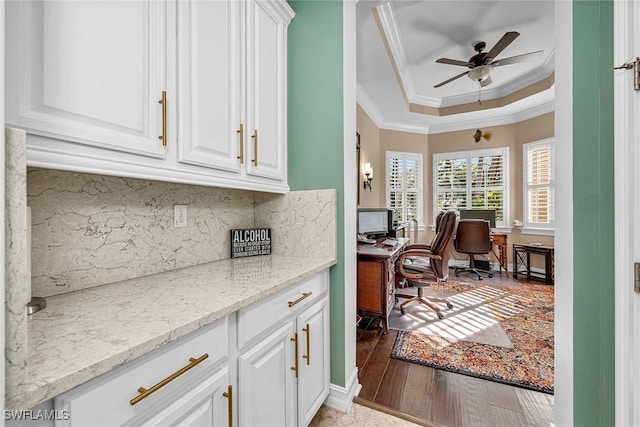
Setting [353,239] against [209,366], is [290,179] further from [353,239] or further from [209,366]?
[209,366]

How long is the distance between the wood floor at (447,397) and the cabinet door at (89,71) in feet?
6.29

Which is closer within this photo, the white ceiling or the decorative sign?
the decorative sign

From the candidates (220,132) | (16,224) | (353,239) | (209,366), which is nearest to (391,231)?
(353,239)

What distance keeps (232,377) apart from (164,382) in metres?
0.28

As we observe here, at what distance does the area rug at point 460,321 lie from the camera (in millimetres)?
2582

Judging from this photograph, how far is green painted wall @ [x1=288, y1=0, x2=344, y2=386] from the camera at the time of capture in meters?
1.69

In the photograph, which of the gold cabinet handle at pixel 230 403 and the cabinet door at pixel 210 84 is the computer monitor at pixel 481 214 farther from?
the gold cabinet handle at pixel 230 403

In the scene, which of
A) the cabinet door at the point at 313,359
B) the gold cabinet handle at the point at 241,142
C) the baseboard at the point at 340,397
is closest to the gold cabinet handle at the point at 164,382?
the cabinet door at the point at 313,359

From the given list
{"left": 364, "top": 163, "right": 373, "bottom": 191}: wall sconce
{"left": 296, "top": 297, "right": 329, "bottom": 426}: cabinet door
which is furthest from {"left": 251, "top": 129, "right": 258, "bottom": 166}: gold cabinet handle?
{"left": 364, "top": 163, "right": 373, "bottom": 191}: wall sconce

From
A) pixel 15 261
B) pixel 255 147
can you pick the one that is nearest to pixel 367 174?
pixel 255 147

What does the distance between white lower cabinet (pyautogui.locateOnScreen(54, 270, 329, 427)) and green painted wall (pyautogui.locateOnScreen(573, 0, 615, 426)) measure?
1.22m

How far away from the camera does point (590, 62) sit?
48.3 inches

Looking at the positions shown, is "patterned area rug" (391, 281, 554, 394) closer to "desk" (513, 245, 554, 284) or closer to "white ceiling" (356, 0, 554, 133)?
"desk" (513, 245, 554, 284)

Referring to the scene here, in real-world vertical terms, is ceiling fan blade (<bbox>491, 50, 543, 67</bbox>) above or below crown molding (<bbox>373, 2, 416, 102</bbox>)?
below
